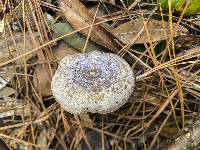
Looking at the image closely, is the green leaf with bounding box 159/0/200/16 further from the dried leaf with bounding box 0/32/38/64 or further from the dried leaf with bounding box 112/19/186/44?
the dried leaf with bounding box 0/32/38/64

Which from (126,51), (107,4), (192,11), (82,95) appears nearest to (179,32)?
(192,11)

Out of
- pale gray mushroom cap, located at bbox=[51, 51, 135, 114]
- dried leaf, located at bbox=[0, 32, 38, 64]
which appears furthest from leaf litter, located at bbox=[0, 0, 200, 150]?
pale gray mushroom cap, located at bbox=[51, 51, 135, 114]

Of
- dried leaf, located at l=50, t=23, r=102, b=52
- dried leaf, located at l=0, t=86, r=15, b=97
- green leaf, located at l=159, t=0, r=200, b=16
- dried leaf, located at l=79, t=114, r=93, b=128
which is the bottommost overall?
dried leaf, located at l=79, t=114, r=93, b=128

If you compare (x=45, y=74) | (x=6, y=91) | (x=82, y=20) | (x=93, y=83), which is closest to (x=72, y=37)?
(x=82, y=20)

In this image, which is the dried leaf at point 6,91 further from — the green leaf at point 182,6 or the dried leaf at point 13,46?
the green leaf at point 182,6

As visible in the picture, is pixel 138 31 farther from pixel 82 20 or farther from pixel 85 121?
pixel 85 121

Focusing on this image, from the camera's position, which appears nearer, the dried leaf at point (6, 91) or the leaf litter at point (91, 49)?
the leaf litter at point (91, 49)

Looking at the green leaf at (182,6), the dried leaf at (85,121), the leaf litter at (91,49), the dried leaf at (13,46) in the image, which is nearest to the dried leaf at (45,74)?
the leaf litter at (91,49)
